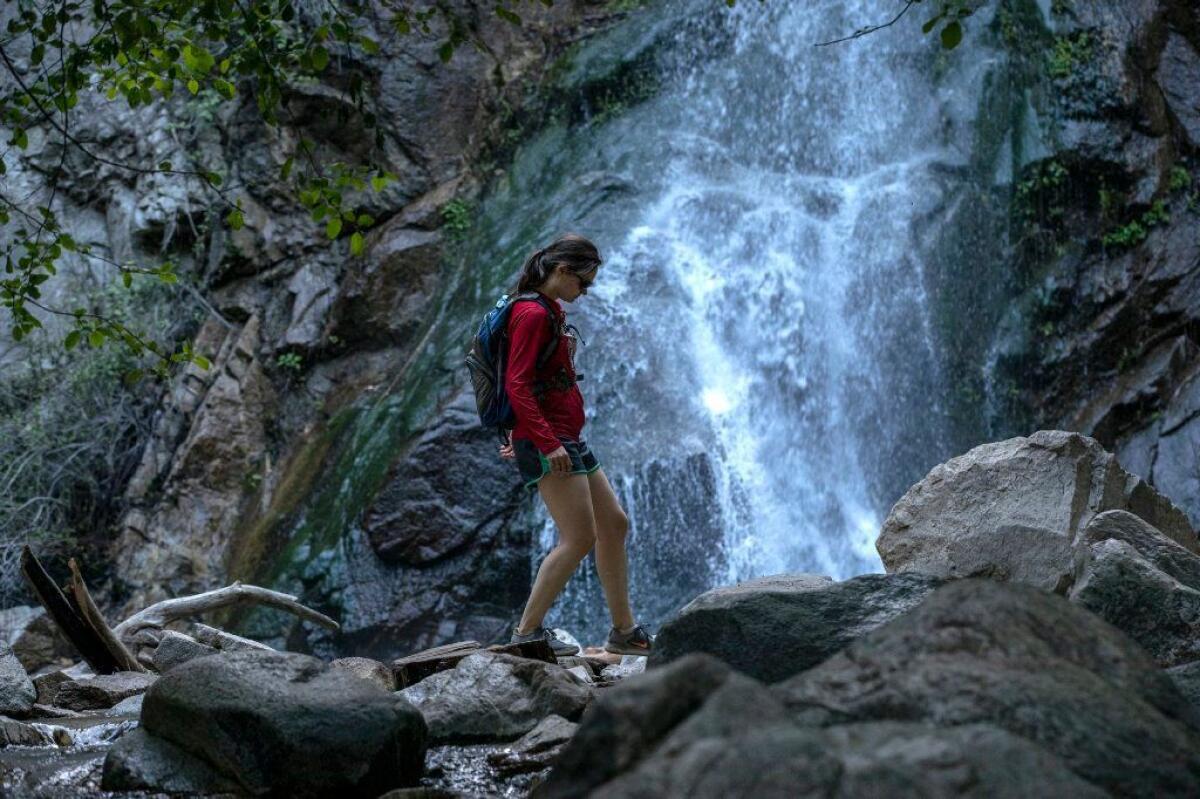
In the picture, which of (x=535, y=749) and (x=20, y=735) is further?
(x=20, y=735)

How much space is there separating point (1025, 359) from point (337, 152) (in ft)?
25.3

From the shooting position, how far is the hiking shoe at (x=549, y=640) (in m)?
5.41

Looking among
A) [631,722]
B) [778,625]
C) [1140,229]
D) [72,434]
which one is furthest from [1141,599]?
[72,434]

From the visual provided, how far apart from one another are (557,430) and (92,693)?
2.70 meters

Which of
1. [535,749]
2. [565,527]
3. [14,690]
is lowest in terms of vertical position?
[535,749]

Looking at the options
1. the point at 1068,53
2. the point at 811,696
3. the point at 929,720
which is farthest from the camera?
the point at 1068,53

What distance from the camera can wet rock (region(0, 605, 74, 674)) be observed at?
9484mm

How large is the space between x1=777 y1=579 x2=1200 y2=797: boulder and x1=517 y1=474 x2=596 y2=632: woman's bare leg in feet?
9.30

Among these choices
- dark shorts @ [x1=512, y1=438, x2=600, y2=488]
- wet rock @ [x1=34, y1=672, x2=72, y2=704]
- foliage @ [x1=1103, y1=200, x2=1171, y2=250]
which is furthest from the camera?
foliage @ [x1=1103, y1=200, x2=1171, y2=250]

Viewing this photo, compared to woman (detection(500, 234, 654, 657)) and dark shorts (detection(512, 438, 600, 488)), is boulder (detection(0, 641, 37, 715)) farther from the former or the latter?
dark shorts (detection(512, 438, 600, 488))

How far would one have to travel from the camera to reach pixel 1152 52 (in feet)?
40.7

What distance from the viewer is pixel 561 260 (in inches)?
207

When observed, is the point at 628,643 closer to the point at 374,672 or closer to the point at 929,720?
the point at 374,672

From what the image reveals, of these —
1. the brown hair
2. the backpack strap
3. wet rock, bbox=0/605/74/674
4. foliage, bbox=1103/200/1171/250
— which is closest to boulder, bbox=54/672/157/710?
the backpack strap
